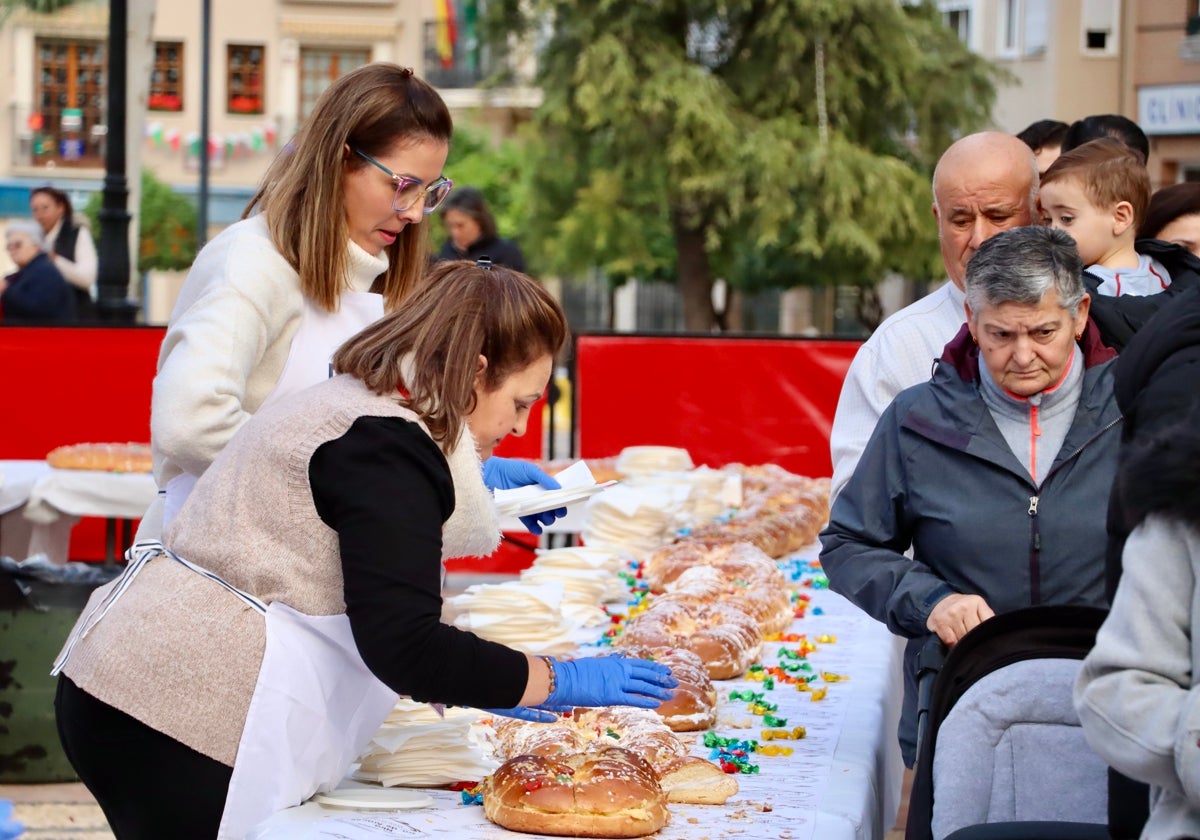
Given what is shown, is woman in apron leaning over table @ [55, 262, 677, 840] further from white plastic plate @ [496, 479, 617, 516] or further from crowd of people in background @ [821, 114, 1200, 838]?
crowd of people in background @ [821, 114, 1200, 838]

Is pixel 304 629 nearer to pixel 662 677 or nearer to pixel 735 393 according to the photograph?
pixel 662 677

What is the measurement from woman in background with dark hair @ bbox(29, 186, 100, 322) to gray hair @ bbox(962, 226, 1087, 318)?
8.97m

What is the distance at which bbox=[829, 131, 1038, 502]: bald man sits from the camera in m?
3.55

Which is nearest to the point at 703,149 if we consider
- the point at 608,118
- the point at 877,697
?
the point at 608,118

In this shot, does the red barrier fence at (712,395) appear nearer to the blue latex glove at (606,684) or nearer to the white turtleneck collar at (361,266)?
the white turtleneck collar at (361,266)

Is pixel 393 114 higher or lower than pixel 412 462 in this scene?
higher

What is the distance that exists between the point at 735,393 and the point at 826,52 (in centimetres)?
1436

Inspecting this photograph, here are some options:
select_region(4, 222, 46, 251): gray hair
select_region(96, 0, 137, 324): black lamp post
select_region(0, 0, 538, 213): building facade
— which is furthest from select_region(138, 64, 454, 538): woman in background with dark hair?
select_region(0, 0, 538, 213): building facade

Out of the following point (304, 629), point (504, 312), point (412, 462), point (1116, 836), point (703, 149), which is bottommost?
point (1116, 836)

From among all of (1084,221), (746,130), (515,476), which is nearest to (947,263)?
(1084,221)

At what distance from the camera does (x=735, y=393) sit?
868cm

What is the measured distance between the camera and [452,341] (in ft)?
7.61

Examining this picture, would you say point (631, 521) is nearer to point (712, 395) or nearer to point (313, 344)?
point (313, 344)

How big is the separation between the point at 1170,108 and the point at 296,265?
22551mm
